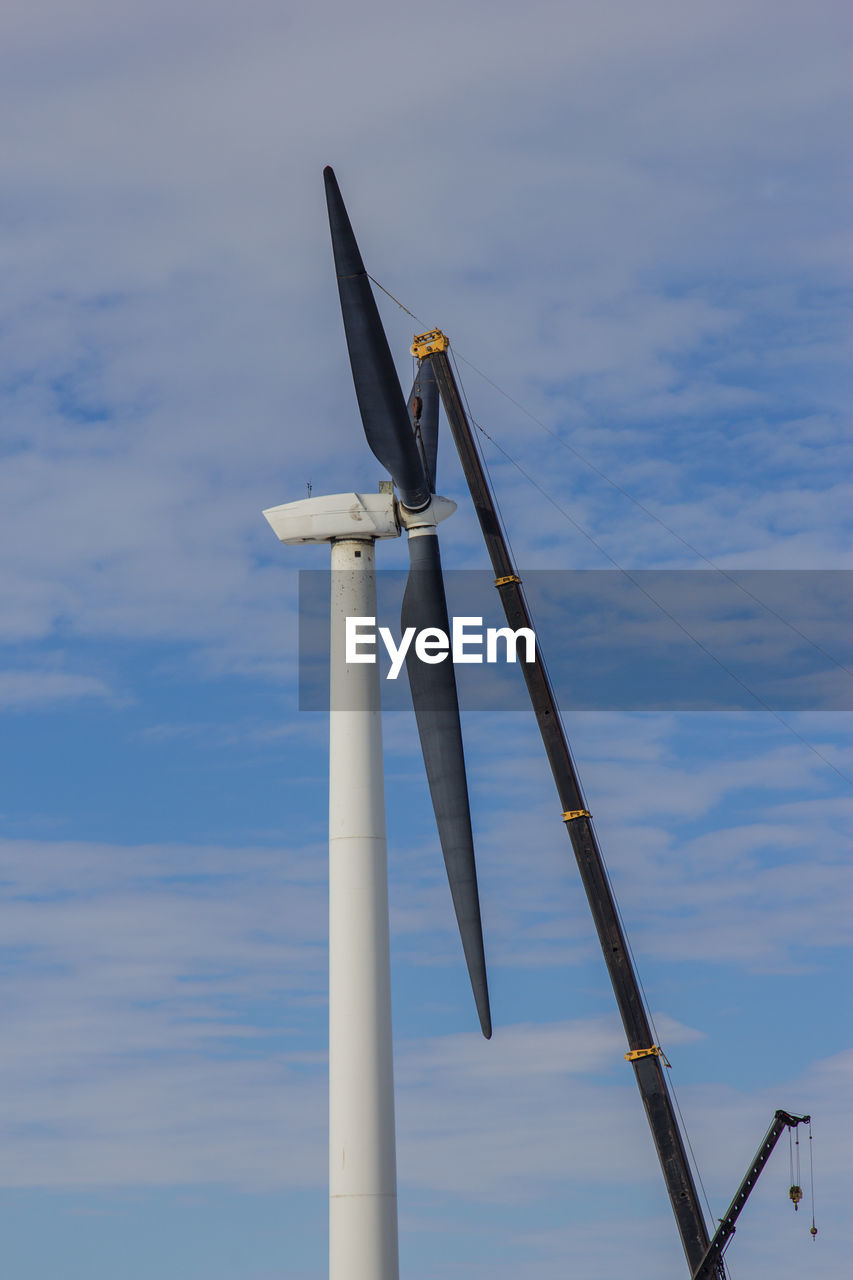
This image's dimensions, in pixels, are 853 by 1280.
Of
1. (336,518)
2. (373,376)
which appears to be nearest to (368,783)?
(336,518)

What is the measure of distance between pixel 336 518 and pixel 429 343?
1628 cm

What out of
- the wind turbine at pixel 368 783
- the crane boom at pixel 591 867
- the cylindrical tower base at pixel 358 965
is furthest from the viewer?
the crane boom at pixel 591 867

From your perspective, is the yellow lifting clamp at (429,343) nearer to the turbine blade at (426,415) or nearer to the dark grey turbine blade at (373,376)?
the turbine blade at (426,415)

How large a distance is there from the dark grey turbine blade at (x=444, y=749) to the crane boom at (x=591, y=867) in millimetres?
12092

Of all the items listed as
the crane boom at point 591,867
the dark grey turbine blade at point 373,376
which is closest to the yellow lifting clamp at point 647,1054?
the crane boom at point 591,867

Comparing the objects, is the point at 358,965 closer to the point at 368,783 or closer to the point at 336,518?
the point at 368,783

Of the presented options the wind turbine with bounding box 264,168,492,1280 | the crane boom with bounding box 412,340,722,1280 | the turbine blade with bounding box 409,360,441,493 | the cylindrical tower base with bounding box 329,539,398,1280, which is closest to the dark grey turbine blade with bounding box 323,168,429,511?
the wind turbine with bounding box 264,168,492,1280

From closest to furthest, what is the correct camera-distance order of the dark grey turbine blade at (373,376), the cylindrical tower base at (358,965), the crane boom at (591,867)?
1. the cylindrical tower base at (358,965)
2. the dark grey turbine blade at (373,376)
3. the crane boom at (591,867)

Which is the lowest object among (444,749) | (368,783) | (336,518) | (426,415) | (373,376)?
(368,783)

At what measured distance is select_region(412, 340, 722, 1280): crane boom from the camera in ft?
206

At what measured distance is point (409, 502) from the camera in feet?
183

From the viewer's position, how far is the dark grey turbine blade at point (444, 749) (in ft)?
177

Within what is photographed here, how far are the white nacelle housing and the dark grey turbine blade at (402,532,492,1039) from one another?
4.34 feet

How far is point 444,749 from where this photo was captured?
55.6 m
